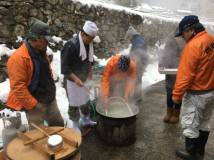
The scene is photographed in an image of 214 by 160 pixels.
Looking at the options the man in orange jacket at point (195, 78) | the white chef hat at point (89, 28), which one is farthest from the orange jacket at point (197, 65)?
the white chef hat at point (89, 28)

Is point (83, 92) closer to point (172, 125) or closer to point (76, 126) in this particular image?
point (76, 126)

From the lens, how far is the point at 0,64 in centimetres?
393

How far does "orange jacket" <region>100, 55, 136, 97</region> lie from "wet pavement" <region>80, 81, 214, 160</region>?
1080 mm

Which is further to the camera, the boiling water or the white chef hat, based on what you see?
the boiling water

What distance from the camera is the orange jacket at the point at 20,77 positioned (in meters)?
1.97

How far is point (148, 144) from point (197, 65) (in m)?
1.96

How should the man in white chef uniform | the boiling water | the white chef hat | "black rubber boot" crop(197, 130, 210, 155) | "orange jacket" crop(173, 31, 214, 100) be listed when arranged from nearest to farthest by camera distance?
"orange jacket" crop(173, 31, 214, 100) → "black rubber boot" crop(197, 130, 210, 155) → the white chef hat → the man in white chef uniform → the boiling water

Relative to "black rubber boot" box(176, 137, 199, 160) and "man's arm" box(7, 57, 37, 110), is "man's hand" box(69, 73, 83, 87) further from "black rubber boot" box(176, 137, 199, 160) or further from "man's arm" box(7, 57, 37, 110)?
"black rubber boot" box(176, 137, 199, 160)

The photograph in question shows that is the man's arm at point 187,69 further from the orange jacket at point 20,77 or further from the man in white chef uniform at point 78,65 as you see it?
the orange jacket at point 20,77

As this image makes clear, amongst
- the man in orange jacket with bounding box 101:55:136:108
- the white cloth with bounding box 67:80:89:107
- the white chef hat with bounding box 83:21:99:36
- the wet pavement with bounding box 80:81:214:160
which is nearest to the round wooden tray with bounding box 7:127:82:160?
the wet pavement with bounding box 80:81:214:160

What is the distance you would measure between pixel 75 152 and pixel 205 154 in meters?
2.71

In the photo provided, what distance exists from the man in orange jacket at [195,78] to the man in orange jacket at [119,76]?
1212mm

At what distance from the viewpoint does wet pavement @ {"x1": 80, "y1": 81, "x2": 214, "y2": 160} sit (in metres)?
2.91

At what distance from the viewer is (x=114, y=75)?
3896mm
